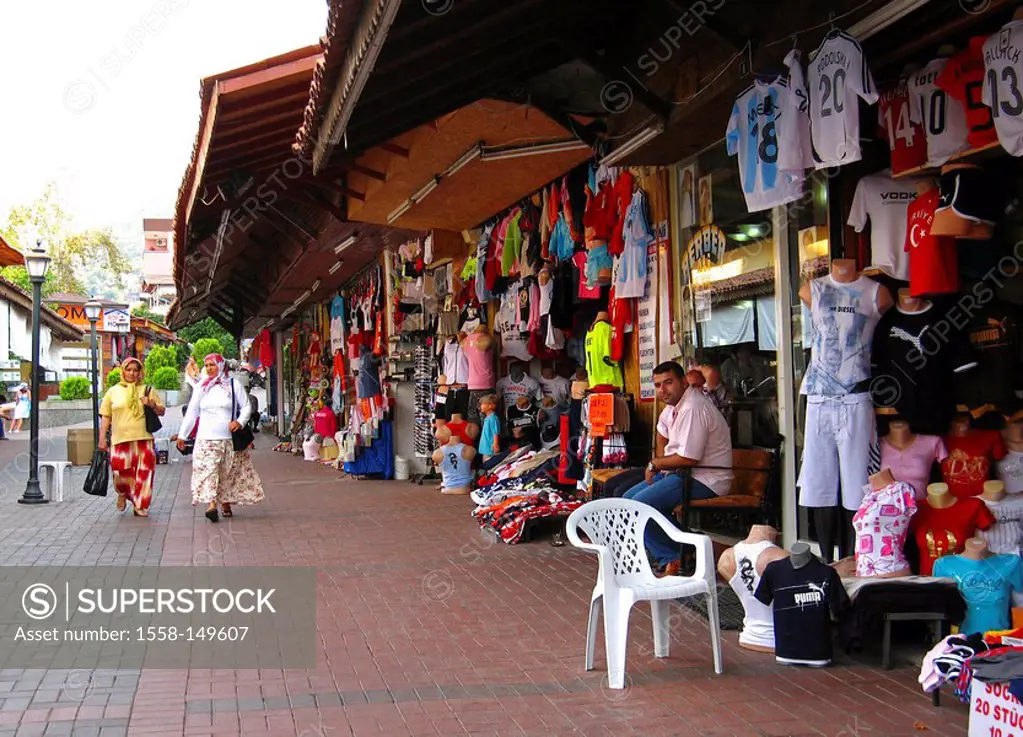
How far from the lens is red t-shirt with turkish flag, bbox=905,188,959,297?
533cm

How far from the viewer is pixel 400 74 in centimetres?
655

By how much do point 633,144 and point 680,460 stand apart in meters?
2.42

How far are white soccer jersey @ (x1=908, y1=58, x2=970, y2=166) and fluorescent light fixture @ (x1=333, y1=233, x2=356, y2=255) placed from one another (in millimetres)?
9407

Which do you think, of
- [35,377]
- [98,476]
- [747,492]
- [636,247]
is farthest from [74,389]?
[747,492]

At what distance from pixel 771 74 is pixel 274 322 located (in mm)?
24642

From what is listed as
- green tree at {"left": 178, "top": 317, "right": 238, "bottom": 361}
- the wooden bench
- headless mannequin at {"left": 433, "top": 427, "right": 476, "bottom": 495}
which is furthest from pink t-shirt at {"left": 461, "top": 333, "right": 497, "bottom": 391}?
green tree at {"left": 178, "top": 317, "right": 238, "bottom": 361}

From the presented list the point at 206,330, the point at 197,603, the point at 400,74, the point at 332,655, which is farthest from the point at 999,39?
the point at 206,330

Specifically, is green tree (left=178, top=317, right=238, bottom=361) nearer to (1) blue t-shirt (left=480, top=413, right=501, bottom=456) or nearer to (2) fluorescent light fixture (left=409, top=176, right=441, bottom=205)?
(1) blue t-shirt (left=480, top=413, right=501, bottom=456)

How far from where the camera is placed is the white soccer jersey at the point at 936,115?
5070 mm

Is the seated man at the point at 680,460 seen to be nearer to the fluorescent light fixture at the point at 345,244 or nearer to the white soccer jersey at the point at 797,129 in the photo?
the white soccer jersey at the point at 797,129

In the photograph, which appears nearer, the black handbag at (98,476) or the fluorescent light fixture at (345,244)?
the black handbag at (98,476)

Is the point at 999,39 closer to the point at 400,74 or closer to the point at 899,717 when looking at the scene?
the point at 899,717

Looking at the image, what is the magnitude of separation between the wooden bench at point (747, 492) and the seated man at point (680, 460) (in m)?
0.06

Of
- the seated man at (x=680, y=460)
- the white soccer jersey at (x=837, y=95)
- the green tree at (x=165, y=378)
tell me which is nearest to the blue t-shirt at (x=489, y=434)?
the seated man at (x=680, y=460)
